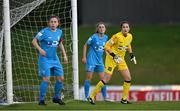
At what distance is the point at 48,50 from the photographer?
14.0 meters

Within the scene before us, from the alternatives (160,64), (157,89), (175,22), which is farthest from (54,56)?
(175,22)

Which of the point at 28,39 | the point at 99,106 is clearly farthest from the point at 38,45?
the point at 28,39

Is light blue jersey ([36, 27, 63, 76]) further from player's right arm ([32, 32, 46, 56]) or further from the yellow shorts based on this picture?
the yellow shorts

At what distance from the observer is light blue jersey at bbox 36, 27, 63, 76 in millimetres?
13945

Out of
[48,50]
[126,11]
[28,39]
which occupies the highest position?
[126,11]

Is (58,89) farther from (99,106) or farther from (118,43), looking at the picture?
(118,43)

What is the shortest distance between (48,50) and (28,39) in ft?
15.7

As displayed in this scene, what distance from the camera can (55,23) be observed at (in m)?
14.0

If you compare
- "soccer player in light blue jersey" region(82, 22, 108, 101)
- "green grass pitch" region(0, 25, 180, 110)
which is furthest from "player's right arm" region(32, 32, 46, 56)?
"green grass pitch" region(0, 25, 180, 110)

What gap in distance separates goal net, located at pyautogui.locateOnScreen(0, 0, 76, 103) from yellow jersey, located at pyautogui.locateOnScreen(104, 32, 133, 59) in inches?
60.2

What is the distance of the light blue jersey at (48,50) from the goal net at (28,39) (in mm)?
1164

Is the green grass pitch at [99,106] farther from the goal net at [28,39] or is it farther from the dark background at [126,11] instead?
the dark background at [126,11]

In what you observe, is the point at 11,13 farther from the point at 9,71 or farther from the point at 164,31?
the point at 164,31

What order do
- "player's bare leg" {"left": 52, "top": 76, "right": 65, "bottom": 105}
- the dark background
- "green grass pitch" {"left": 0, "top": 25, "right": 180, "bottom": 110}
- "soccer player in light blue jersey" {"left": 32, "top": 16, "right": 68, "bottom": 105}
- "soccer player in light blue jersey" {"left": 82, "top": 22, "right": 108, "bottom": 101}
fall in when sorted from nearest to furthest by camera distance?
"soccer player in light blue jersey" {"left": 32, "top": 16, "right": 68, "bottom": 105}
"player's bare leg" {"left": 52, "top": 76, "right": 65, "bottom": 105}
"soccer player in light blue jersey" {"left": 82, "top": 22, "right": 108, "bottom": 101}
"green grass pitch" {"left": 0, "top": 25, "right": 180, "bottom": 110}
the dark background
